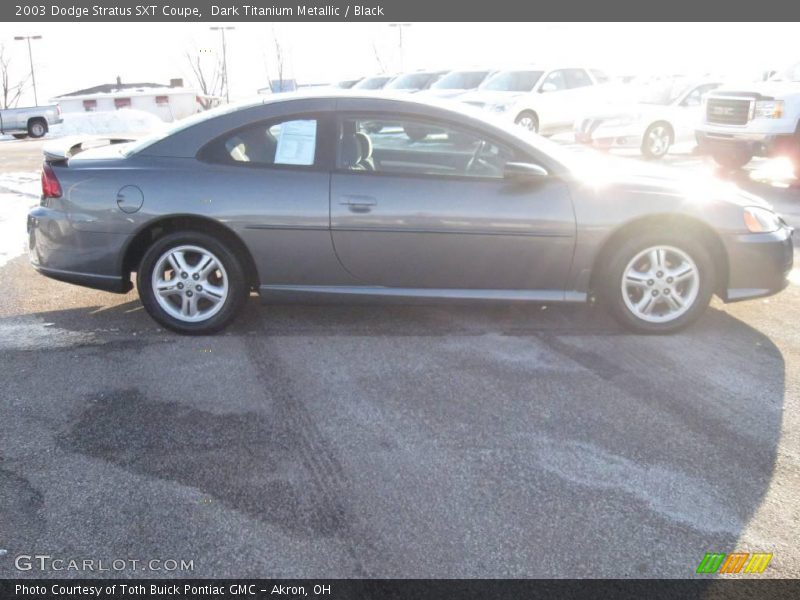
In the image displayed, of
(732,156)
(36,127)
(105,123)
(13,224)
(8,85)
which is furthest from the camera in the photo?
(8,85)

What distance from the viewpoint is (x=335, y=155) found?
4695 mm

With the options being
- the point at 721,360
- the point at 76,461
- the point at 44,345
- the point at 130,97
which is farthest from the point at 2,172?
the point at 130,97

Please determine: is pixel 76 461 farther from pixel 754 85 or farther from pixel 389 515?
pixel 754 85

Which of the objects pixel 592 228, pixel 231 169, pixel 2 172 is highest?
pixel 231 169

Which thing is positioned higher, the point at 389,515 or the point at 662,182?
the point at 662,182

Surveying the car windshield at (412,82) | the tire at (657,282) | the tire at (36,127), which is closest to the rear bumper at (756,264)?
the tire at (657,282)

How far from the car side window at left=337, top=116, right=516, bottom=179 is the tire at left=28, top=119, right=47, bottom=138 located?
1080 inches

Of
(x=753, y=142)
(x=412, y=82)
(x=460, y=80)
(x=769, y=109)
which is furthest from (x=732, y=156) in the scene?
(x=412, y=82)

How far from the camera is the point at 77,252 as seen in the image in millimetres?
4742

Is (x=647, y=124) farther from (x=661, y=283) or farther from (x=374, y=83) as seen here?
(x=374, y=83)

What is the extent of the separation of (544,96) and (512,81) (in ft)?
3.52

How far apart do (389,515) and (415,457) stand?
465 mm

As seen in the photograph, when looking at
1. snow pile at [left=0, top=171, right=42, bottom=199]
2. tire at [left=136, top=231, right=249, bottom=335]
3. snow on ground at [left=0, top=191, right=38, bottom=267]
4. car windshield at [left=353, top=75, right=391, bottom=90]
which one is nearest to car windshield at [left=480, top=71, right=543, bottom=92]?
car windshield at [left=353, top=75, right=391, bottom=90]

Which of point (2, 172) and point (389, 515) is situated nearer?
point (389, 515)
